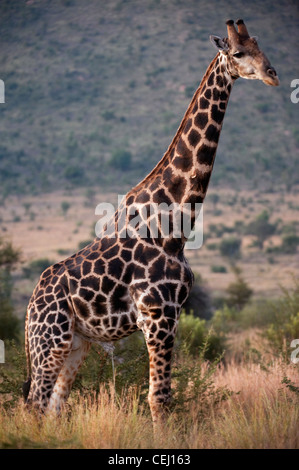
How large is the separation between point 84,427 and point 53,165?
148 ft

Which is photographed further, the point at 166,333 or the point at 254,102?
the point at 254,102

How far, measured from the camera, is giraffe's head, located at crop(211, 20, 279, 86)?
5.60 meters

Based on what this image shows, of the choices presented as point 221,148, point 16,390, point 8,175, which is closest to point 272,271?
point 221,148

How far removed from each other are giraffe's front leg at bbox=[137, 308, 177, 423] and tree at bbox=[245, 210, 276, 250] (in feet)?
115

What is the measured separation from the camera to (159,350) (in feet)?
19.2

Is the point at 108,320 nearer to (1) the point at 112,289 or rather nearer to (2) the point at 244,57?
(1) the point at 112,289

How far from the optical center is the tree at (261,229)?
40312mm

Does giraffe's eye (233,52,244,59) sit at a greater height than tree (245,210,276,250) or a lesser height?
lesser

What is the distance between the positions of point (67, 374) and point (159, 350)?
1038mm

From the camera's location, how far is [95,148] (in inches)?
2039

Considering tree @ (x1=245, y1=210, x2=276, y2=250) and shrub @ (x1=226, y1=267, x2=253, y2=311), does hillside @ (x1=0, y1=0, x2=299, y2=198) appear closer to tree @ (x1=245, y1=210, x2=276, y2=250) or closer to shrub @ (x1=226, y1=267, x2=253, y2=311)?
tree @ (x1=245, y1=210, x2=276, y2=250)

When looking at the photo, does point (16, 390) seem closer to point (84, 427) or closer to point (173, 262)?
point (84, 427)

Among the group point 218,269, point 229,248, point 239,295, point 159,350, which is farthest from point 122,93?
point 159,350

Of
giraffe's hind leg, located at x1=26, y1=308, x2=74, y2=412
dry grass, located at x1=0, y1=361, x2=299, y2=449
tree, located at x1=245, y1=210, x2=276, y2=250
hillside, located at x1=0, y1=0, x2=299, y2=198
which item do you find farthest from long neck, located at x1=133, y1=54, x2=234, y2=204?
hillside, located at x1=0, y1=0, x2=299, y2=198
